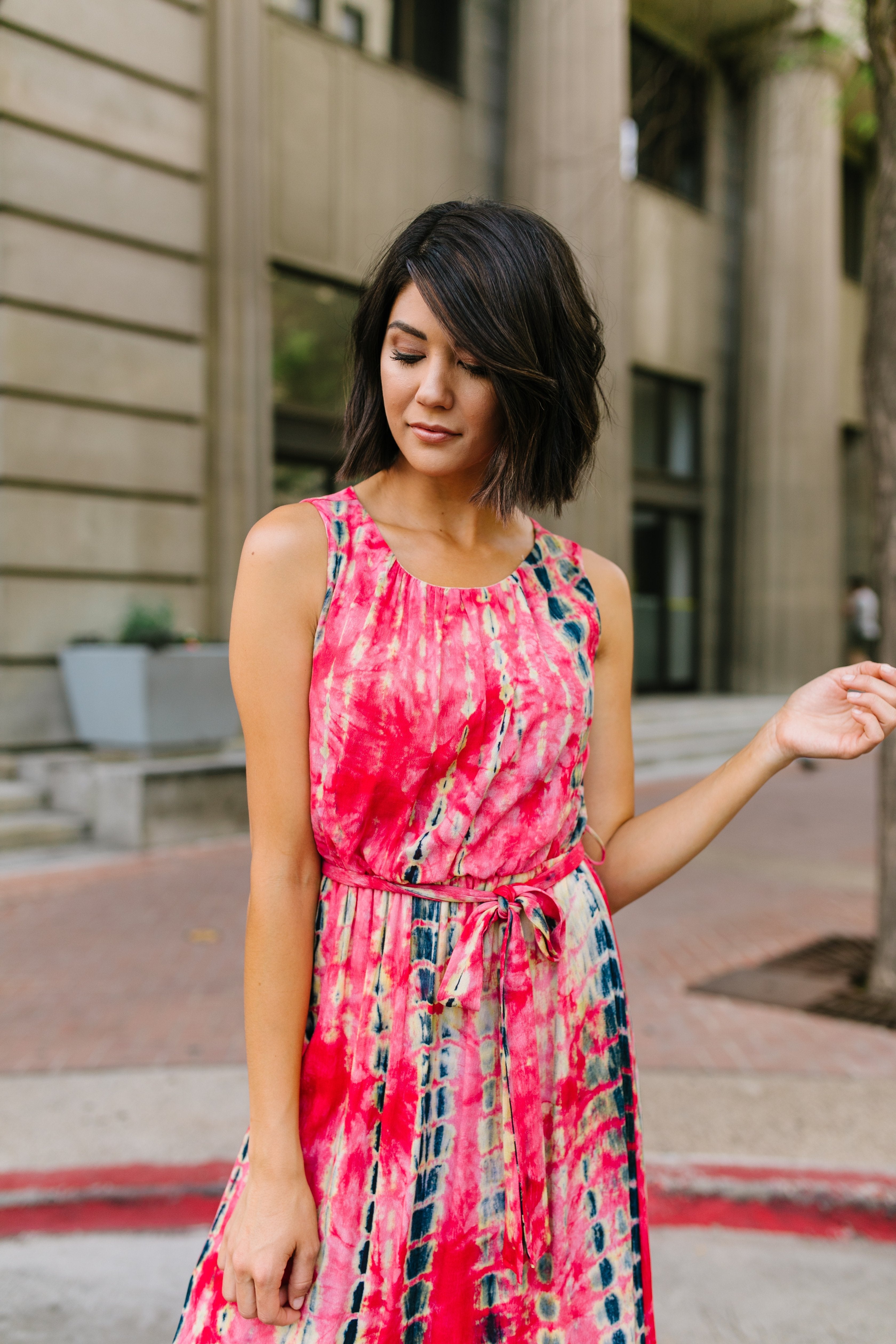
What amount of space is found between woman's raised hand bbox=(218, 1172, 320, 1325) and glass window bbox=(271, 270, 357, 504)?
10.4 m

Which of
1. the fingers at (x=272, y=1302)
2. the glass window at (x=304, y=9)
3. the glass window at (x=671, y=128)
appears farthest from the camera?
the glass window at (x=671, y=128)

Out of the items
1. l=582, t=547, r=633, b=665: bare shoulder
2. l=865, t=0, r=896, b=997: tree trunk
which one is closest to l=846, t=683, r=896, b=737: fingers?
l=582, t=547, r=633, b=665: bare shoulder

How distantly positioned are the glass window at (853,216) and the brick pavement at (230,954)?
576 inches

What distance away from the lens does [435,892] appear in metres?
1.49

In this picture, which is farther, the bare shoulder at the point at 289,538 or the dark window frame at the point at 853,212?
the dark window frame at the point at 853,212

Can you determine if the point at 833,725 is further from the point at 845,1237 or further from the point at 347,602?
the point at 845,1237

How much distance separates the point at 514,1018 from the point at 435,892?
191mm

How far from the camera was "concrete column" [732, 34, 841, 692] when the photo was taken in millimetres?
17516

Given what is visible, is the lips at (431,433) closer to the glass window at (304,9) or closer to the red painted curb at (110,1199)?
the red painted curb at (110,1199)

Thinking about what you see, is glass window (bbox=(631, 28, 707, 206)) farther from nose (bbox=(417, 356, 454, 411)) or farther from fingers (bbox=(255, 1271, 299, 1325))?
fingers (bbox=(255, 1271, 299, 1325))

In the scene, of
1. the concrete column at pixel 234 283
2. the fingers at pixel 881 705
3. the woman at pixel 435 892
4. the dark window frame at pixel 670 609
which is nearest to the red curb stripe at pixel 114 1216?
the woman at pixel 435 892

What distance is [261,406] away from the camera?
10711 mm

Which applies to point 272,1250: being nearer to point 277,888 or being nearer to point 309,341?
point 277,888

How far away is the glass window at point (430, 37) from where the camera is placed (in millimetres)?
12578
